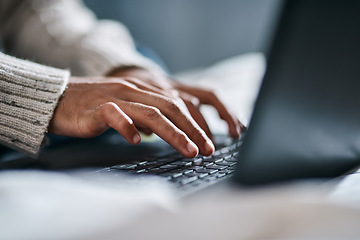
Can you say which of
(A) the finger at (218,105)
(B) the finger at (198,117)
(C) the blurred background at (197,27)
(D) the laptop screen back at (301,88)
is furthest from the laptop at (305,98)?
(C) the blurred background at (197,27)

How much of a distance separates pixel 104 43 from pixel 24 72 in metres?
0.48

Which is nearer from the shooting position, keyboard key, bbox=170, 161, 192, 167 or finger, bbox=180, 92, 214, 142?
keyboard key, bbox=170, 161, 192, 167

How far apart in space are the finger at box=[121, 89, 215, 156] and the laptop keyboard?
0.07 feet

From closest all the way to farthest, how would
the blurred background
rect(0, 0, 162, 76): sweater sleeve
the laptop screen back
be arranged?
the laptop screen back
rect(0, 0, 162, 76): sweater sleeve
the blurred background

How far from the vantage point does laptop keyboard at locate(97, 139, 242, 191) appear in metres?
0.31

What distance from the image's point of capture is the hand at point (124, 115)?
0.39m

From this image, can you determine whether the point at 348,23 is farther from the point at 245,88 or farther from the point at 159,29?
the point at 159,29

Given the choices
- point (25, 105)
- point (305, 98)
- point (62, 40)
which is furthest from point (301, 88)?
point (62, 40)

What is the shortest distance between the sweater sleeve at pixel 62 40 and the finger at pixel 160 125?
38cm

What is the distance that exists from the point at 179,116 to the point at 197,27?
187 cm

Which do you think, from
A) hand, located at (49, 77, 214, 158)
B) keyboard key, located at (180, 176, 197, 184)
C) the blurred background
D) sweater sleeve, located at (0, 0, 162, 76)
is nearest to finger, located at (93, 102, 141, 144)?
hand, located at (49, 77, 214, 158)

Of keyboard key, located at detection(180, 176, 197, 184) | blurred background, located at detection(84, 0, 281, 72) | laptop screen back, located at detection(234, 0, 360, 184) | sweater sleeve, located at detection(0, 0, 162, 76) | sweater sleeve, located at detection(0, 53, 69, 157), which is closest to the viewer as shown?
laptop screen back, located at detection(234, 0, 360, 184)

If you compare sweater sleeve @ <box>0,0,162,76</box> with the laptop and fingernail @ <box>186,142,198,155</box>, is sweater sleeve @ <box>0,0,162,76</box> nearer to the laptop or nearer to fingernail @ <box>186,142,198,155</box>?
fingernail @ <box>186,142,198,155</box>

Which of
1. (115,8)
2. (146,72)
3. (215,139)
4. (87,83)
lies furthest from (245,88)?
(115,8)
